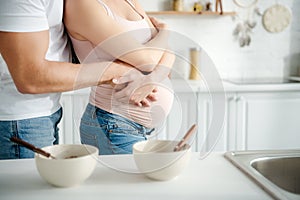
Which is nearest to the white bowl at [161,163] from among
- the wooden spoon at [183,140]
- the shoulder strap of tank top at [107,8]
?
the wooden spoon at [183,140]

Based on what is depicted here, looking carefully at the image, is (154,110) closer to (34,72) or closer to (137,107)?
(137,107)

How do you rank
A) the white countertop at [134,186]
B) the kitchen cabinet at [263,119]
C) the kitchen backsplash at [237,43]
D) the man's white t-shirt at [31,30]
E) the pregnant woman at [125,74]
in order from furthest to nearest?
the kitchen backsplash at [237,43] < the kitchen cabinet at [263,119] < the pregnant woman at [125,74] < the man's white t-shirt at [31,30] < the white countertop at [134,186]

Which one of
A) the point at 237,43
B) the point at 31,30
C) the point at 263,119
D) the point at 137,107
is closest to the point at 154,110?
the point at 137,107

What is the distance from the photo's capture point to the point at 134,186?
77cm

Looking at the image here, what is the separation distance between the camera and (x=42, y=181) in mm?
797

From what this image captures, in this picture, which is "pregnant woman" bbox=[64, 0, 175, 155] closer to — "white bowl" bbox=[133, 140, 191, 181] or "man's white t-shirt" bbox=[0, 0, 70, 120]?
"man's white t-shirt" bbox=[0, 0, 70, 120]

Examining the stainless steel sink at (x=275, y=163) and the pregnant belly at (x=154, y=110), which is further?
the pregnant belly at (x=154, y=110)

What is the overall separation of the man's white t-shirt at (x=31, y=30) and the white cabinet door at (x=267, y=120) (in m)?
1.59

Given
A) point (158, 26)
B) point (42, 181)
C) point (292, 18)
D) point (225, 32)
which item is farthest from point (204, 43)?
point (42, 181)

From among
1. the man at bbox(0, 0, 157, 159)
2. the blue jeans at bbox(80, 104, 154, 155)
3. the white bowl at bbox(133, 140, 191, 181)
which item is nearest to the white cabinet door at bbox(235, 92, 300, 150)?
the blue jeans at bbox(80, 104, 154, 155)

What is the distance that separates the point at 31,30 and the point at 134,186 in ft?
1.42

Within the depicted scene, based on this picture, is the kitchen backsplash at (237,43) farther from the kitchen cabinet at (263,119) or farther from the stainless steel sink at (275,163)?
the stainless steel sink at (275,163)

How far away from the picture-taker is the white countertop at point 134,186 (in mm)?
721

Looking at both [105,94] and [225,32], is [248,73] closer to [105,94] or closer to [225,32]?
[225,32]
